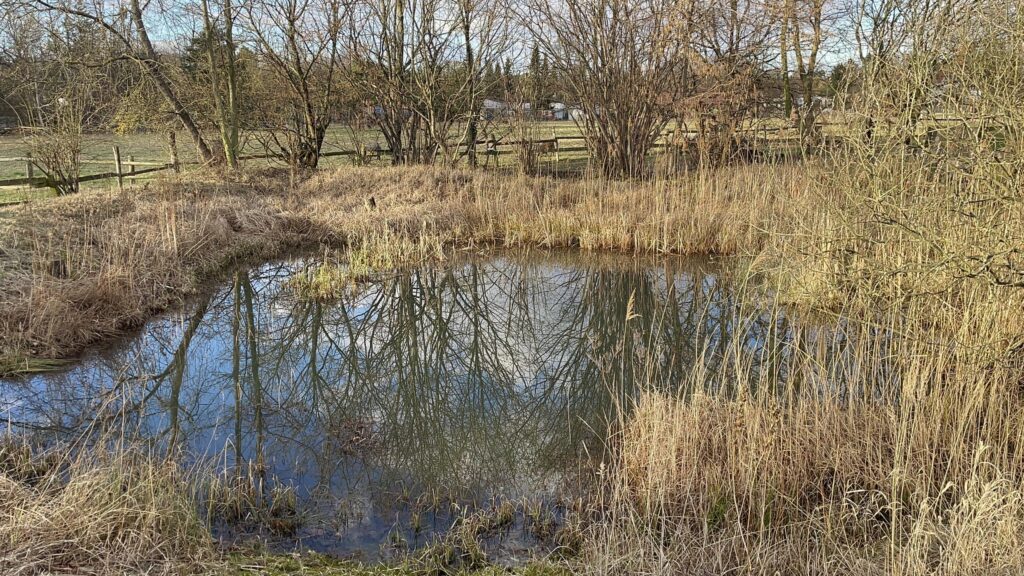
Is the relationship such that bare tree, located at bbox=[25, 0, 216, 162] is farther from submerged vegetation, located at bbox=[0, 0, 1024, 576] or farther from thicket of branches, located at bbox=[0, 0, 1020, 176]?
submerged vegetation, located at bbox=[0, 0, 1024, 576]

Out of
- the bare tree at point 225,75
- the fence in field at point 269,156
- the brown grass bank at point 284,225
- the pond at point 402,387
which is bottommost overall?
the pond at point 402,387

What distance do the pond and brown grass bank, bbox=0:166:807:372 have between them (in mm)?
451

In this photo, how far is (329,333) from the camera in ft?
22.6

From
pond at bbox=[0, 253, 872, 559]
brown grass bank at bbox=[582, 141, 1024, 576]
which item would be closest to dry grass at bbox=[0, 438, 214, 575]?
pond at bbox=[0, 253, 872, 559]

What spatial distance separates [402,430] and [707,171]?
756 cm

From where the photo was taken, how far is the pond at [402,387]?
3803 mm

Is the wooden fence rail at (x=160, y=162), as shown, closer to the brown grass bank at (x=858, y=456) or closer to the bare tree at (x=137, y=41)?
the bare tree at (x=137, y=41)

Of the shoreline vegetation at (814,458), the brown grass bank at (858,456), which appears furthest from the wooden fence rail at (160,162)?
the brown grass bank at (858,456)

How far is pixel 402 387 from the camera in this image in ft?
18.3

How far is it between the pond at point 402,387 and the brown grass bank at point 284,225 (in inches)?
17.7

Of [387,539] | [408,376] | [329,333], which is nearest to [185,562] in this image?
[387,539]

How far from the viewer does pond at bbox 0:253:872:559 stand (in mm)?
3803

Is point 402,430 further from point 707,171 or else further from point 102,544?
point 707,171

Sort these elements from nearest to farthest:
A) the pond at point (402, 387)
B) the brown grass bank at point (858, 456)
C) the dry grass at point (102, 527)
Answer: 1. the dry grass at point (102, 527)
2. the brown grass bank at point (858, 456)
3. the pond at point (402, 387)
